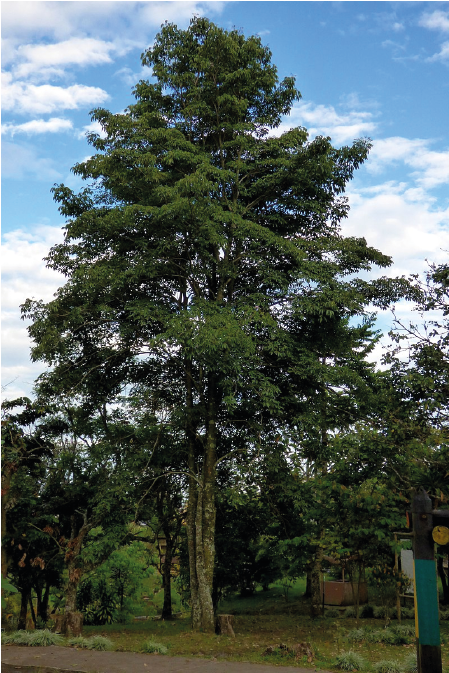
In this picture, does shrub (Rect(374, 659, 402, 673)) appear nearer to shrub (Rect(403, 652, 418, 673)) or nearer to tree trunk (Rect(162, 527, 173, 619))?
shrub (Rect(403, 652, 418, 673))

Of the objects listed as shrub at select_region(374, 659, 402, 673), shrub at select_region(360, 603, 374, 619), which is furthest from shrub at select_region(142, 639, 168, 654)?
shrub at select_region(360, 603, 374, 619)

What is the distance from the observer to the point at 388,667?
33.5 feet

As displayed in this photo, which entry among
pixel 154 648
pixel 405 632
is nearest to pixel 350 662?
pixel 154 648

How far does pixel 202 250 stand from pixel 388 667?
35.5ft

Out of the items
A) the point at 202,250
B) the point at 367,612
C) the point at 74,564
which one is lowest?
the point at 367,612

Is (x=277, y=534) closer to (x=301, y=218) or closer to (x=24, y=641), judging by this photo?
(x=24, y=641)

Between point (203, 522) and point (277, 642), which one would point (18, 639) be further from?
point (277, 642)

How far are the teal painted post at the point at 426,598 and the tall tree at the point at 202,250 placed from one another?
8.79 m

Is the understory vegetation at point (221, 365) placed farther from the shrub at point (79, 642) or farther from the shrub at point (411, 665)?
the shrub at point (411, 665)

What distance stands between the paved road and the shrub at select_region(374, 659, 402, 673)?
98 cm

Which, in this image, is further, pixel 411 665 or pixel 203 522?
pixel 203 522

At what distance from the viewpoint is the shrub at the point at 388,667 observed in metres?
10.1

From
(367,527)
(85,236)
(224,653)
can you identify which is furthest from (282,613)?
(85,236)

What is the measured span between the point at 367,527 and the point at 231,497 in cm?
355
